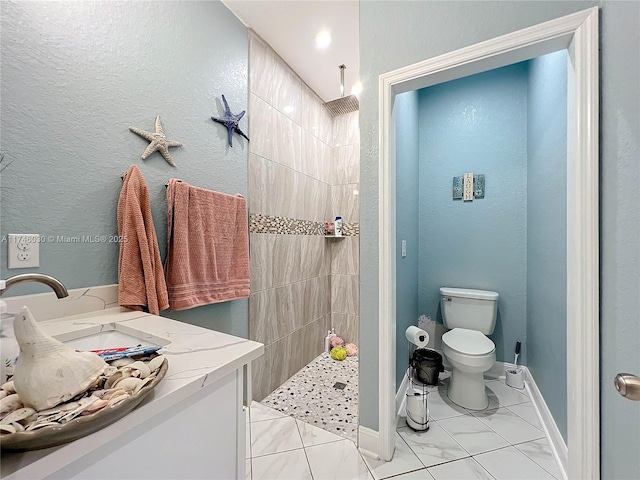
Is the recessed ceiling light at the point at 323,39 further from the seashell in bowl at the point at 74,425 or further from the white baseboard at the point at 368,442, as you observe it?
the white baseboard at the point at 368,442

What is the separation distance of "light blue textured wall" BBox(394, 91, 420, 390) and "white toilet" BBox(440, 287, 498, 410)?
30 centimetres

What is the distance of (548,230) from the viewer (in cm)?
162

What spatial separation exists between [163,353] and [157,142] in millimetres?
1008

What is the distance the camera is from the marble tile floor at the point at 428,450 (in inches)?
50.7

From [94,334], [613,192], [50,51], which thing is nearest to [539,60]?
[613,192]

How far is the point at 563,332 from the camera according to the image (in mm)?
1369

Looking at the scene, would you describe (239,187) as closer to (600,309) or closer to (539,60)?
(600,309)

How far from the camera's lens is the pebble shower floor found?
167 cm

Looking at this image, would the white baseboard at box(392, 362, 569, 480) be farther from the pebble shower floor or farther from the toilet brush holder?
the pebble shower floor

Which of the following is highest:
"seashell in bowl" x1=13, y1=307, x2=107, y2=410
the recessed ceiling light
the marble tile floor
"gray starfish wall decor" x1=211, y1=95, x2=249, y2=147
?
the recessed ceiling light

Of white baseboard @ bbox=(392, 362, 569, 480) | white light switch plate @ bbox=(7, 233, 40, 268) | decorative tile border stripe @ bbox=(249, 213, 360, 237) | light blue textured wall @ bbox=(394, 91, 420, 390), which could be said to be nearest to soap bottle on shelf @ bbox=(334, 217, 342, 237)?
decorative tile border stripe @ bbox=(249, 213, 360, 237)

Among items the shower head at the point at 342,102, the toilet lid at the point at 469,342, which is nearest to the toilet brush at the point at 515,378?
the toilet lid at the point at 469,342

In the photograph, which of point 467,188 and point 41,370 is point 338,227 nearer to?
point 467,188

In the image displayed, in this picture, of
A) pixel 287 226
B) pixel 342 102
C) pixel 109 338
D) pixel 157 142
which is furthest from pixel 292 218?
pixel 109 338
